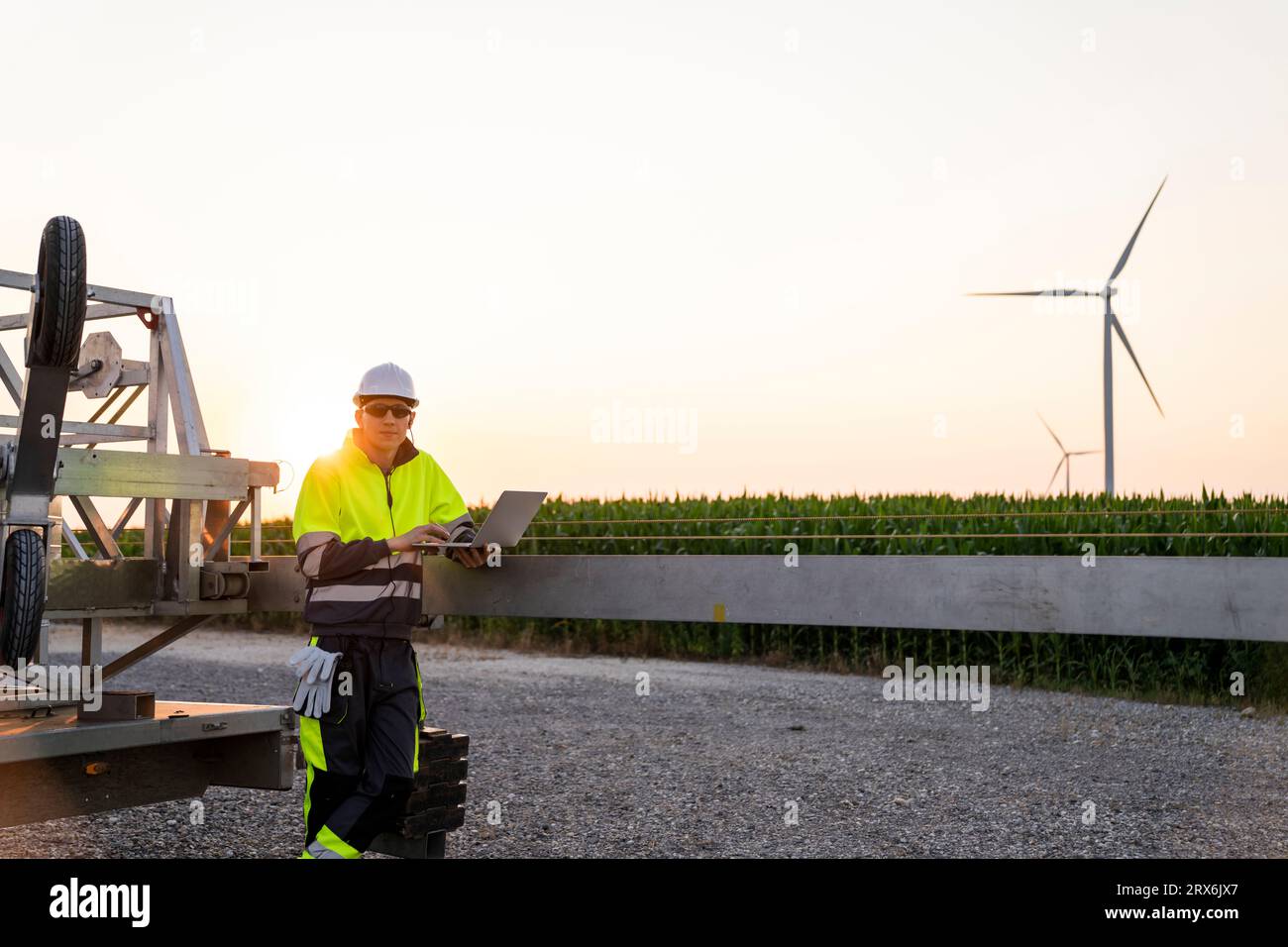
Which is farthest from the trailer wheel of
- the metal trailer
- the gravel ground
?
the gravel ground

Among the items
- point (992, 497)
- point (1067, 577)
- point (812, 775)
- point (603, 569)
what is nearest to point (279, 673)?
point (812, 775)

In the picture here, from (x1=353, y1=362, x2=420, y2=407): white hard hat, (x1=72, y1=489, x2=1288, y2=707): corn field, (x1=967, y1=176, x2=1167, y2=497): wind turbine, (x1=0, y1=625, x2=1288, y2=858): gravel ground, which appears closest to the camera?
(x1=353, y1=362, x2=420, y2=407): white hard hat

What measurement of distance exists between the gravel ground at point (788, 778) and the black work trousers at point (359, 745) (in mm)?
2697

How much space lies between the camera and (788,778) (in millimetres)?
10695

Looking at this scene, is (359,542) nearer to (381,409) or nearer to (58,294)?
(381,409)

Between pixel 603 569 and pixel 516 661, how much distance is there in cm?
1506

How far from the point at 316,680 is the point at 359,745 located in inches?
13.7

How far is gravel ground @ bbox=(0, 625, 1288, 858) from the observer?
8312 mm

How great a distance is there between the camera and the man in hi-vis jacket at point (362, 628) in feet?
16.5

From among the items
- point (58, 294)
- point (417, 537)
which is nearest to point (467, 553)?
point (417, 537)

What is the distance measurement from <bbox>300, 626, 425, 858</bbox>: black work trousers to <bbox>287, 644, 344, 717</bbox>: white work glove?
54 millimetres
